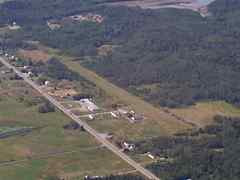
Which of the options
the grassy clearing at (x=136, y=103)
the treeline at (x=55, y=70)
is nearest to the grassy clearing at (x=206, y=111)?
the grassy clearing at (x=136, y=103)

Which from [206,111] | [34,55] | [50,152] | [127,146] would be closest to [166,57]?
[34,55]

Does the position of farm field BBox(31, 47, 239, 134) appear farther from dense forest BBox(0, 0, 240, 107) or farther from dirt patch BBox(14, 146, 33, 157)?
dirt patch BBox(14, 146, 33, 157)

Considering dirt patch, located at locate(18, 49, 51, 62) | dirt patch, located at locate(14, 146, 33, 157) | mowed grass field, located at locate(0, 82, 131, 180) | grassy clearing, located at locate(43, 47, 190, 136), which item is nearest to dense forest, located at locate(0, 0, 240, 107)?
grassy clearing, located at locate(43, 47, 190, 136)

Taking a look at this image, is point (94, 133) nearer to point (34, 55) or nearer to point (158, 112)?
point (158, 112)

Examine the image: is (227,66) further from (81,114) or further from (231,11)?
(231,11)

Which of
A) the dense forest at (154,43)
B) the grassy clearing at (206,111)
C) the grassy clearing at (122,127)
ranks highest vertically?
the dense forest at (154,43)

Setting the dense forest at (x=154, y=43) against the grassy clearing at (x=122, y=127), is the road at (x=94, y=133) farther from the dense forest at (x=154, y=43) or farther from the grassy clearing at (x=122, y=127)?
the dense forest at (x=154, y=43)

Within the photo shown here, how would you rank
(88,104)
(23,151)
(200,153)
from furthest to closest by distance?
(88,104) < (23,151) < (200,153)
